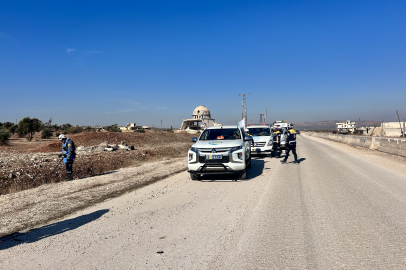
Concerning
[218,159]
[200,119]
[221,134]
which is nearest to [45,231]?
[218,159]

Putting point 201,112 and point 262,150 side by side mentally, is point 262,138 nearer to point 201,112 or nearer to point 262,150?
point 262,150

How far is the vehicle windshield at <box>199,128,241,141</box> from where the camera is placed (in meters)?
11.3

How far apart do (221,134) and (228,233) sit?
6897 millimetres

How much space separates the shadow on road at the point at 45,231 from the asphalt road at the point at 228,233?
17mm

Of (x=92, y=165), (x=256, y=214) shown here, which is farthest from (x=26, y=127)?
(x=256, y=214)

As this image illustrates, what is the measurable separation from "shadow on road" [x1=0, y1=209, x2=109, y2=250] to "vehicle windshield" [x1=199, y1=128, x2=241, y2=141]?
5.97m

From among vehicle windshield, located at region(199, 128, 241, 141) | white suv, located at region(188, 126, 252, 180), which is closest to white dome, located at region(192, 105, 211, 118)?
vehicle windshield, located at region(199, 128, 241, 141)

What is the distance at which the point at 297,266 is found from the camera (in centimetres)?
360

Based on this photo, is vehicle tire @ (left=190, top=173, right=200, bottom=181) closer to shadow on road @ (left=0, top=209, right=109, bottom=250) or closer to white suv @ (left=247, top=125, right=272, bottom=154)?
shadow on road @ (left=0, top=209, right=109, bottom=250)

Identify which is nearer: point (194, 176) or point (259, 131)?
point (194, 176)

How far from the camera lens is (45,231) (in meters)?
5.14

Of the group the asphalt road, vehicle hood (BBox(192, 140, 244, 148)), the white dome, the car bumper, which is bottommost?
the asphalt road

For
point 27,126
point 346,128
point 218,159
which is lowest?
point 346,128

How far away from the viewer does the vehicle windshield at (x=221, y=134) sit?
11.3 metres
